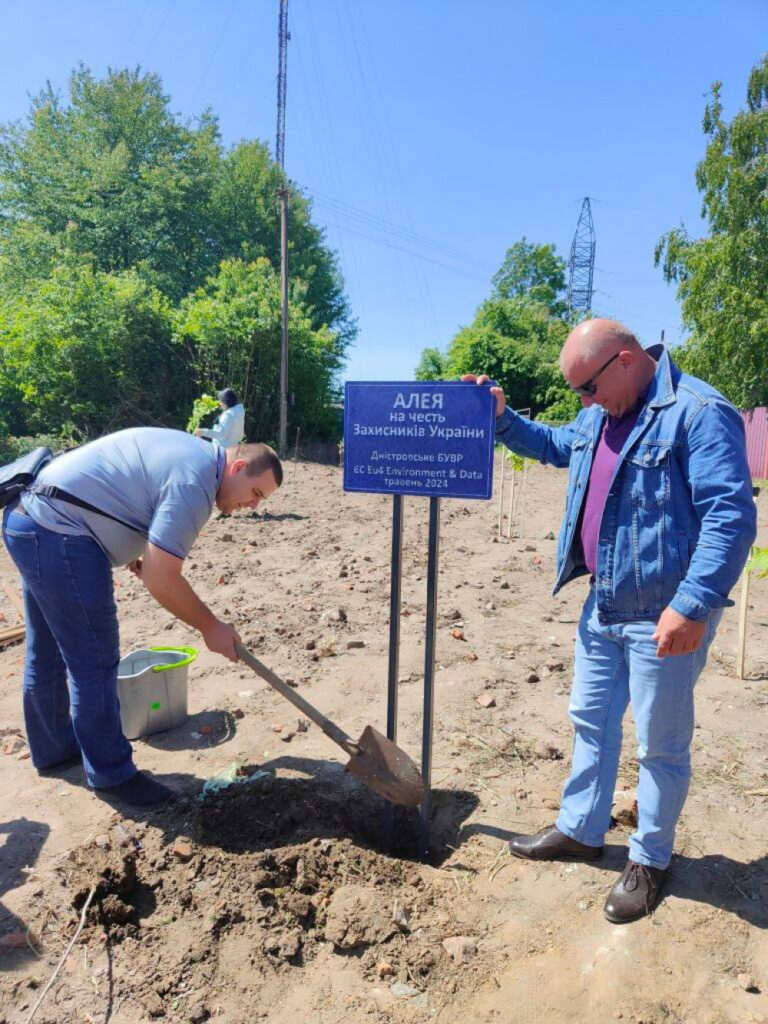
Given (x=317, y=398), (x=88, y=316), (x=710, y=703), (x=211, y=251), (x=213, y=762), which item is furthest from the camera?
(x=211, y=251)

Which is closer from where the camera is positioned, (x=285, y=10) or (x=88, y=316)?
(x=88, y=316)

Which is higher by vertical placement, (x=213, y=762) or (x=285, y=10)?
(x=285, y=10)

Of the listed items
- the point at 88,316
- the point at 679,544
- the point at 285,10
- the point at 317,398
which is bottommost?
the point at 679,544

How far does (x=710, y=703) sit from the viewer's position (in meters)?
4.25

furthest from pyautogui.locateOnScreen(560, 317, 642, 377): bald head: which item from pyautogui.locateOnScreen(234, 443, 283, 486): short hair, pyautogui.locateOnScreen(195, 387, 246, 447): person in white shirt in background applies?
pyautogui.locateOnScreen(195, 387, 246, 447): person in white shirt in background

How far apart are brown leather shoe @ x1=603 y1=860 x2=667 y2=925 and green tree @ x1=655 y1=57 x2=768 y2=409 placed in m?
20.5

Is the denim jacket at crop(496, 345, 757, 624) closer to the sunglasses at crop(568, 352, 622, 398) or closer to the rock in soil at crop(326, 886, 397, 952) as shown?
the sunglasses at crop(568, 352, 622, 398)

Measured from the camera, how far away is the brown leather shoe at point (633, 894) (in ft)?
8.09

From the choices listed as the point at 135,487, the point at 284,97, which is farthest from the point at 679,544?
the point at 284,97

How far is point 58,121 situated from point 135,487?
3530cm

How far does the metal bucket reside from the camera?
3.77 meters

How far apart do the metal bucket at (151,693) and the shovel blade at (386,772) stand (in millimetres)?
1307

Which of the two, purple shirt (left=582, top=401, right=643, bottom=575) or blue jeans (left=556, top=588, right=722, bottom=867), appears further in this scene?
purple shirt (left=582, top=401, right=643, bottom=575)

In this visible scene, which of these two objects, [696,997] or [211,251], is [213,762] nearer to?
[696,997]
